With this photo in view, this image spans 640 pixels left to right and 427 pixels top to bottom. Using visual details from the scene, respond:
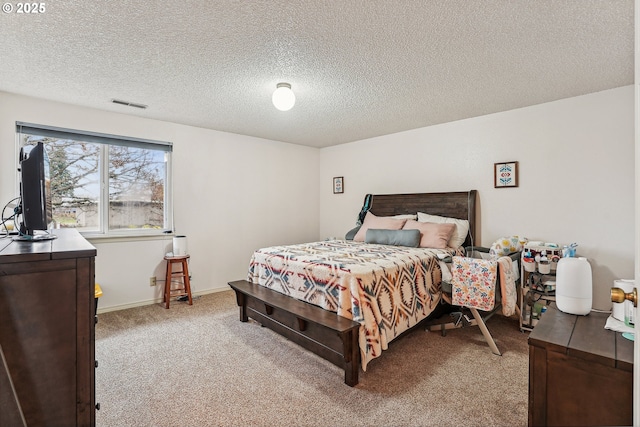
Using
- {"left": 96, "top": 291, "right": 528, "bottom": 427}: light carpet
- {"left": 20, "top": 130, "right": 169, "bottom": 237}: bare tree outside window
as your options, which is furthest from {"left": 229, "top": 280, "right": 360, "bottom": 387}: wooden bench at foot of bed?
{"left": 20, "top": 130, "right": 169, "bottom": 237}: bare tree outside window

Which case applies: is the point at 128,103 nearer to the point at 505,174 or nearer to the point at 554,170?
the point at 505,174

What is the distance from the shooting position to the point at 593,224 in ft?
9.59

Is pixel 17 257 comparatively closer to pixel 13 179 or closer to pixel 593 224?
pixel 13 179

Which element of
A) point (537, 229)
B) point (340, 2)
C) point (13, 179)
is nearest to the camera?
point (340, 2)

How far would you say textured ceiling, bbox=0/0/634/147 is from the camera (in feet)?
5.64

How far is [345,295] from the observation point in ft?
7.50

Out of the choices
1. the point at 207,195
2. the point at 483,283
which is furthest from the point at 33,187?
the point at 483,283

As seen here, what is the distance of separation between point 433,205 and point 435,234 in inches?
26.6

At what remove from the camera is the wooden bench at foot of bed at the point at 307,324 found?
2.06 meters

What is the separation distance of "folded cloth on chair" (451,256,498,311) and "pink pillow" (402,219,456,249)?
0.82m

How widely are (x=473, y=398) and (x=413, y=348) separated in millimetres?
711

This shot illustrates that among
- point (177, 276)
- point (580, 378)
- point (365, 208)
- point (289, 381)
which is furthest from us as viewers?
point (365, 208)

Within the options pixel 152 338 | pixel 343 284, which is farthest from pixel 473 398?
pixel 152 338

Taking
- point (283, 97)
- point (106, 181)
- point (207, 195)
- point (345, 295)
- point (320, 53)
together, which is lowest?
point (345, 295)
